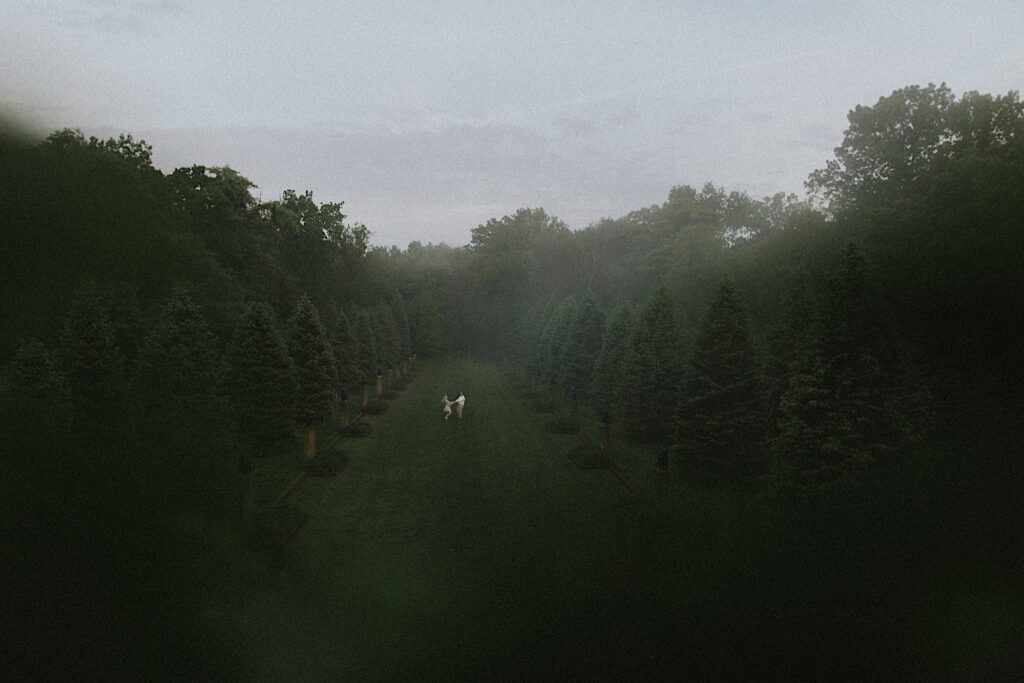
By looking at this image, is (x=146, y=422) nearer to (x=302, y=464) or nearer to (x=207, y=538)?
(x=207, y=538)

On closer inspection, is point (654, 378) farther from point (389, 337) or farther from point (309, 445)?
point (389, 337)

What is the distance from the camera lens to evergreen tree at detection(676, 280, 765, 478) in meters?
17.3

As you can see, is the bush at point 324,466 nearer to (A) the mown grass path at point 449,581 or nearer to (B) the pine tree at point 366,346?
(A) the mown grass path at point 449,581

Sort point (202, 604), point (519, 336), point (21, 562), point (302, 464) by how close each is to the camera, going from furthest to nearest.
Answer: point (519, 336) → point (302, 464) → point (202, 604) → point (21, 562)

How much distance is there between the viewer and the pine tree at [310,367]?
22.2m

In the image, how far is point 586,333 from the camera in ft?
103


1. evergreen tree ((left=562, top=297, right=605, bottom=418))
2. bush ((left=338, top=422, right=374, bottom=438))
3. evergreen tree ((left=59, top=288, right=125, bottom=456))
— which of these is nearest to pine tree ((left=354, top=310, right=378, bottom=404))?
bush ((left=338, top=422, right=374, bottom=438))

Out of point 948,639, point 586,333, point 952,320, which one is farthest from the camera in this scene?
point 586,333

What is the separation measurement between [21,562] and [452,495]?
41.0 ft

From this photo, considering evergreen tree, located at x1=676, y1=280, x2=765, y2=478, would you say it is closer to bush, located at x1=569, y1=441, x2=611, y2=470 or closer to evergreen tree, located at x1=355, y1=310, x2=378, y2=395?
bush, located at x1=569, y1=441, x2=611, y2=470

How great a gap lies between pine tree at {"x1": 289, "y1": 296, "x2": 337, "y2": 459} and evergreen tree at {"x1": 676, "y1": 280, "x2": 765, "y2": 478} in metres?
14.1

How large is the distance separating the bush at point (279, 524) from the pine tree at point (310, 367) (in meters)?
7.53

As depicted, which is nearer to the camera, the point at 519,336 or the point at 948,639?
the point at 948,639

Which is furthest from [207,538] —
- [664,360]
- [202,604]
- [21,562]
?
[664,360]
